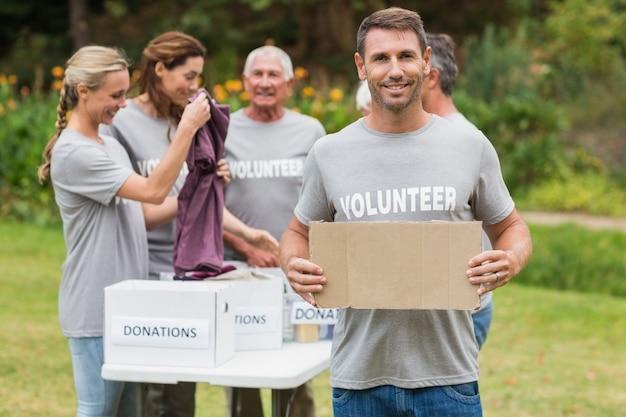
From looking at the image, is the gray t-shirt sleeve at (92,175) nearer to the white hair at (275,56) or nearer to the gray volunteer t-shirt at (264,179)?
the gray volunteer t-shirt at (264,179)

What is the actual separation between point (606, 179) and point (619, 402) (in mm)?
9094

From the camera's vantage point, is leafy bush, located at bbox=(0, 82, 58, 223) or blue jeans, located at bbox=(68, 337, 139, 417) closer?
blue jeans, located at bbox=(68, 337, 139, 417)

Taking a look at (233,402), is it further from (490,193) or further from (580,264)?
(580,264)

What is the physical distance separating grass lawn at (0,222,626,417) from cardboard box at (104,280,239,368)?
8.79 feet

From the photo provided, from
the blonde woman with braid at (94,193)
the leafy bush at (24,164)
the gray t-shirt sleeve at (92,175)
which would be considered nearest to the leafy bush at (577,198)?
the leafy bush at (24,164)

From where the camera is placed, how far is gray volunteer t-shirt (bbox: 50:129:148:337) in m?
4.27

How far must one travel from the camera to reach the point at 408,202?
10.5ft

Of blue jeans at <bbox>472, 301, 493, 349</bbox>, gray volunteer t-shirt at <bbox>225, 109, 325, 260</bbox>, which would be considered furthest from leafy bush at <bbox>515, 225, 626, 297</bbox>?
blue jeans at <bbox>472, 301, 493, 349</bbox>

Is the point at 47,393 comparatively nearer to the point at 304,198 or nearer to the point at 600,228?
the point at 304,198

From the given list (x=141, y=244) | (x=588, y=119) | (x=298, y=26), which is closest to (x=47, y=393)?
(x=141, y=244)

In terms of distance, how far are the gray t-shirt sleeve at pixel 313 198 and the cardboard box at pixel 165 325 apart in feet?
2.71

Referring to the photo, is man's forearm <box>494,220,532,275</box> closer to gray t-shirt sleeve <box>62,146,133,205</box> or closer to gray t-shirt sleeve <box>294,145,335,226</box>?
gray t-shirt sleeve <box>294,145,335,226</box>

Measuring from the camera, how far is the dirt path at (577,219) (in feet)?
44.3

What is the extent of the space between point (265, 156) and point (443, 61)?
110 centimetres
